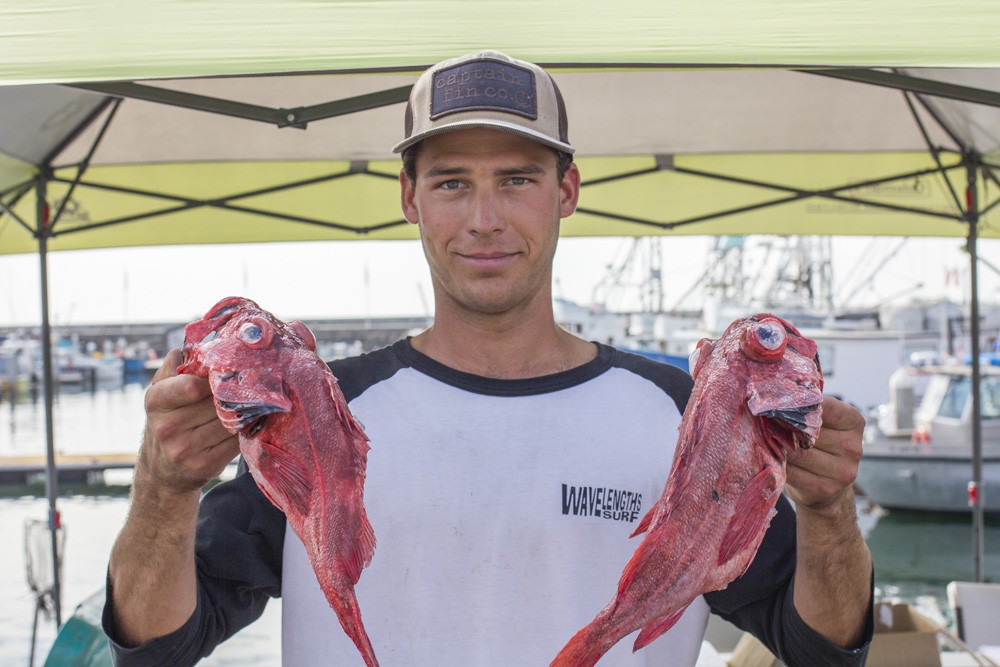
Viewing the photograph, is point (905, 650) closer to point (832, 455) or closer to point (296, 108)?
point (832, 455)

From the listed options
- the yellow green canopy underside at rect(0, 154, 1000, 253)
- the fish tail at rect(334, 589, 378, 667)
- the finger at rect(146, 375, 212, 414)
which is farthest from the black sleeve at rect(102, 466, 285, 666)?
the yellow green canopy underside at rect(0, 154, 1000, 253)

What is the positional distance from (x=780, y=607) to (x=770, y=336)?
886mm

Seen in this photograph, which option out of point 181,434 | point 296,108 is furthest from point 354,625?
point 296,108

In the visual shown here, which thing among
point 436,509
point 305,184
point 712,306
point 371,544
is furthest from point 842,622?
point 712,306

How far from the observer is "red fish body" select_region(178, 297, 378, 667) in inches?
57.1

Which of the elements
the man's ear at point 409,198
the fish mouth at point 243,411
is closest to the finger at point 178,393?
the fish mouth at point 243,411

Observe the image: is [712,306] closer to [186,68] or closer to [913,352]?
[913,352]

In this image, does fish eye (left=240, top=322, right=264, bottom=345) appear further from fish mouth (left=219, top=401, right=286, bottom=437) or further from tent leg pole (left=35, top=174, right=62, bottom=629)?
tent leg pole (left=35, top=174, right=62, bottom=629)

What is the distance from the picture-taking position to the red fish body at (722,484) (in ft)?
4.55

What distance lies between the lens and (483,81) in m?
2.01

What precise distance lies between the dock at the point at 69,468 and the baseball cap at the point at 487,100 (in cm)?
1930

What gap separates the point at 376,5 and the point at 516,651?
1577 mm

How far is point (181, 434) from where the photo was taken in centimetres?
160

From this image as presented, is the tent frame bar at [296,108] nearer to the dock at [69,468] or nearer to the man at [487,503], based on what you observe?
the man at [487,503]
